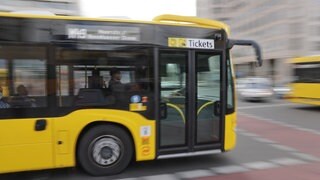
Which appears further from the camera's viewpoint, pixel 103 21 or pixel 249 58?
pixel 249 58

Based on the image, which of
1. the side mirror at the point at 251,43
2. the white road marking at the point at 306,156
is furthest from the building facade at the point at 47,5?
the white road marking at the point at 306,156

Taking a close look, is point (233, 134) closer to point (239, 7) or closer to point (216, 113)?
point (216, 113)

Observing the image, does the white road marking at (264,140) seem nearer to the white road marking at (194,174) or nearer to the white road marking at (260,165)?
the white road marking at (260,165)

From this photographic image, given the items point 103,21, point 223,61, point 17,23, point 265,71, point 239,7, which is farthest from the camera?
point 239,7

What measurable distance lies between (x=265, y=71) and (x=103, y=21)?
76.7 metres

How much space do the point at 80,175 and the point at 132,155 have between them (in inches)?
37.6

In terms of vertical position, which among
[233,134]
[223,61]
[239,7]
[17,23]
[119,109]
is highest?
[239,7]

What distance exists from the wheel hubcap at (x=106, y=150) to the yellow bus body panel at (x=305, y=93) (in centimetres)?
1316

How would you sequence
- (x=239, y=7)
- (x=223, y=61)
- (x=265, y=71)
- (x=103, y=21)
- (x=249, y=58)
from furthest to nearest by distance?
(x=239, y=7), (x=249, y=58), (x=265, y=71), (x=223, y=61), (x=103, y=21)

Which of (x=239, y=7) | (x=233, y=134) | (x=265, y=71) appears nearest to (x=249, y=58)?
(x=265, y=71)

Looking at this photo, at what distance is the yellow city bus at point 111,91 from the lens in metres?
5.71

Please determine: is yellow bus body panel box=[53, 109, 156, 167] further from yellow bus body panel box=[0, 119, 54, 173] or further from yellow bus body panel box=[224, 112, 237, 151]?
yellow bus body panel box=[224, 112, 237, 151]

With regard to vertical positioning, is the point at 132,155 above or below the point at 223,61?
below

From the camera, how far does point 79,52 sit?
19.5ft
